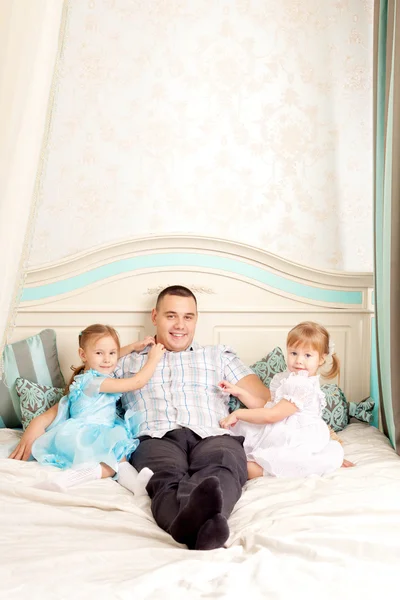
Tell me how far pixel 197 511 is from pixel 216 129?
76.5 inches

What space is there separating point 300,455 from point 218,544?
0.71m

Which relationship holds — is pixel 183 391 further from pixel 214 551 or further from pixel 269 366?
pixel 214 551

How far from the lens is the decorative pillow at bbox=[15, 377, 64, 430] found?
8.00 feet

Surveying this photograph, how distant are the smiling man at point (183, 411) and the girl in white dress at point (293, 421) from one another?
74mm

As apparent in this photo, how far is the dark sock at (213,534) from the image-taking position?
4.78 feet

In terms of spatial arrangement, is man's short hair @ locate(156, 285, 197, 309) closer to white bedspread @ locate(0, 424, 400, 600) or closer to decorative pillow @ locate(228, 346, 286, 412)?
decorative pillow @ locate(228, 346, 286, 412)

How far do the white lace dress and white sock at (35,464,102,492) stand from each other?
1.73 feet

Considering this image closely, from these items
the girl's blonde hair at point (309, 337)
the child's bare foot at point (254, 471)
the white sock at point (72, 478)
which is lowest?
the white sock at point (72, 478)

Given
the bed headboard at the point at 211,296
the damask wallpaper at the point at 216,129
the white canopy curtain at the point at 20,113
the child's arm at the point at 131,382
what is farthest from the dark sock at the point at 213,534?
the damask wallpaper at the point at 216,129

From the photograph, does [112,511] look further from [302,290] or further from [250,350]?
[302,290]

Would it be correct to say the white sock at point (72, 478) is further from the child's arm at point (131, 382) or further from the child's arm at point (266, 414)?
the child's arm at point (266, 414)

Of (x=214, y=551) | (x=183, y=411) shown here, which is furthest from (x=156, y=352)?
(x=214, y=551)

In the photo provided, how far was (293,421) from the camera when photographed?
2293 mm

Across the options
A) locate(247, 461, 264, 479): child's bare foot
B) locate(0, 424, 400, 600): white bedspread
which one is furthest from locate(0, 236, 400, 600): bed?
locate(247, 461, 264, 479): child's bare foot
